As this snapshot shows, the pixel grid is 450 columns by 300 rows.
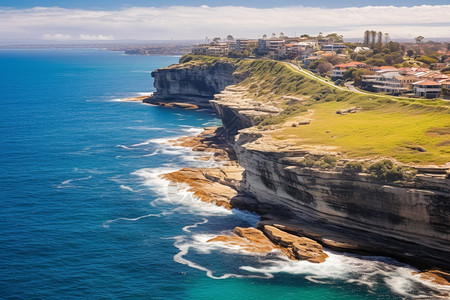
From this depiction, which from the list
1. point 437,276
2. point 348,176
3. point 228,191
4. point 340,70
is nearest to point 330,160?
point 348,176

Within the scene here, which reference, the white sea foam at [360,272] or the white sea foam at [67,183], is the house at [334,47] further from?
the white sea foam at [360,272]

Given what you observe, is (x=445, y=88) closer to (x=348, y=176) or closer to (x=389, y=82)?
(x=389, y=82)

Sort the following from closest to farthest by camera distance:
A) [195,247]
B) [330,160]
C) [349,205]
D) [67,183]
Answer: [349,205] < [195,247] < [330,160] < [67,183]

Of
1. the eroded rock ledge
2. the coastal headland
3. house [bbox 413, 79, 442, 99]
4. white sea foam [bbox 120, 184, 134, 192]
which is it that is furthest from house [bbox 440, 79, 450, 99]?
white sea foam [bbox 120, 184, 134, 192]

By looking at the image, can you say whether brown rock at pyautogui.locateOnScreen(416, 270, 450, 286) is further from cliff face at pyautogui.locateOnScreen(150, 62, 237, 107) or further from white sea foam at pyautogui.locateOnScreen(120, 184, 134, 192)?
cliff face at pyautogui.locateOnScreen(150, 62, 237, 107)

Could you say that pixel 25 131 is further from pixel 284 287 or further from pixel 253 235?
pixel 284 287

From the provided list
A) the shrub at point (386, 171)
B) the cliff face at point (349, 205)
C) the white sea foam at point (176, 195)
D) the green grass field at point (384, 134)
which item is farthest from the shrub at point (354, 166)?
the white sea foam at point (176, 195)
